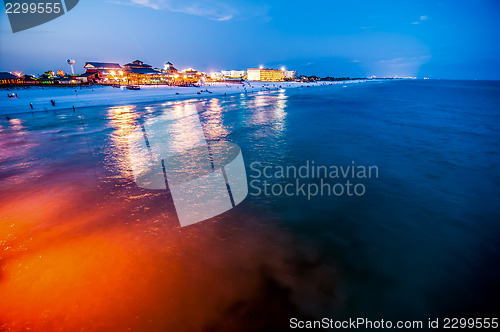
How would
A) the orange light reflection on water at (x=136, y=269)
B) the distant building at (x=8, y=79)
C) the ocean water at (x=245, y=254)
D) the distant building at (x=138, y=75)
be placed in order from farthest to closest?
the distant building at (x=138, y=75)
the distant building at (x=8, y=79)
the ocean water at (x=245, y=254)
the orange light reflection on water at (x=136, y=269)

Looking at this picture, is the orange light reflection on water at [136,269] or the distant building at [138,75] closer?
the orange light reflection on water at [136,269]

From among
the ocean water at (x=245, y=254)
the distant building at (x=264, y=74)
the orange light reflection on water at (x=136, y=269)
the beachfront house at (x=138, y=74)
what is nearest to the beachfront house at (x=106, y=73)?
the beachfront house at (x=138, y=74)

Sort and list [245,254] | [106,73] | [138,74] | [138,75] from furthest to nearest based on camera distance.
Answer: [106,73] → [138,75] → [138,74] → [245,254]

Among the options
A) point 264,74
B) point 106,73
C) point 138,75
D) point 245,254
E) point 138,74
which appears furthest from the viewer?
point 264,74

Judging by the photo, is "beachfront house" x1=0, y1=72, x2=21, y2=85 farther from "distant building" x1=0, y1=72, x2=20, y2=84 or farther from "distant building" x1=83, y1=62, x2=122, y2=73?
"distant building" x1=83, y1=62, x2=122, y2=73

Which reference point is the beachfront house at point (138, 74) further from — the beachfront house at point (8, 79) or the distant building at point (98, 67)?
the beachfront house at point (8, 79)

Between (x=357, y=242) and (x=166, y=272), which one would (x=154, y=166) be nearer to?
(x=166, y=272)

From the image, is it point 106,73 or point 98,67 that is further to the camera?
point 98,67

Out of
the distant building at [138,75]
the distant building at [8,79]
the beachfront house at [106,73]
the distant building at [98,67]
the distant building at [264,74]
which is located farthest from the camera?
the distant building at [264,74]

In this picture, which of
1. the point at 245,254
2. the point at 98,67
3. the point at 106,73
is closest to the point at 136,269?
the point at 245,254

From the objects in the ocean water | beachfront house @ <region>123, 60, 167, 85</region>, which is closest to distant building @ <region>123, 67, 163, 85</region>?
beachfront house @ <region>123, 60, 167, 85</region>

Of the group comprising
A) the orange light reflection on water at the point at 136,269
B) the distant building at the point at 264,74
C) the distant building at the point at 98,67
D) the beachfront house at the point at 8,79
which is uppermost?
the distant building at the point at 264,74

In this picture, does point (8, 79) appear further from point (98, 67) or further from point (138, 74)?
point (138, 74)

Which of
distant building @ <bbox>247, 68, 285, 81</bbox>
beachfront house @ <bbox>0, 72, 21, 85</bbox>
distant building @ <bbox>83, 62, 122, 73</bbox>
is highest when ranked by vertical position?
distant building @ <bbox>247, 68, 285, 81</bbox>
